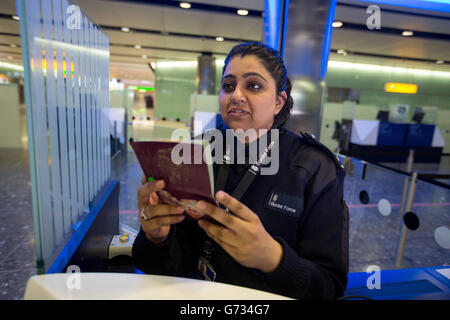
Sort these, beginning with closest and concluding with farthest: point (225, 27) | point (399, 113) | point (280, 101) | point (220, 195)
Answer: point (220, 195) < point (280, 101) < point (225, 27) < point (399, 113)

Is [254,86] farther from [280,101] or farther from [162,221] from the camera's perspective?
[162,221]

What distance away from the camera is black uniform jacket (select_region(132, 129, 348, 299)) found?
976 millimetres

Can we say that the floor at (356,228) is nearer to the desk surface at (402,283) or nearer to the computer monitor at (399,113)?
the desk surface at (402,283)

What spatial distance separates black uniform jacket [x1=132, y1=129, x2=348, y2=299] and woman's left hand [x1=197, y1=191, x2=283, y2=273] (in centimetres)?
13

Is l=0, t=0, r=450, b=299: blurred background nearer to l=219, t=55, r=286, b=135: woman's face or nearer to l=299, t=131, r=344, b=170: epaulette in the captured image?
l=219, t=55, r=286, b=135: woman's face

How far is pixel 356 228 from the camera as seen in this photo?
3775 millimetres

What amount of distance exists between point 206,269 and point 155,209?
17.3 inches

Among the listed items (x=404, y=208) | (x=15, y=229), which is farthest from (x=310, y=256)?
(x=15, y=229)

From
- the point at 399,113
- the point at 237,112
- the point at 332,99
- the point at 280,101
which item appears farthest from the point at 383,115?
the point at 237,112

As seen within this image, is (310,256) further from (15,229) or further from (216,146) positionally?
(15,229)

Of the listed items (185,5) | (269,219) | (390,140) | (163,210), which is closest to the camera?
(163,210)

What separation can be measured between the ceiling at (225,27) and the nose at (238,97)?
4511mm

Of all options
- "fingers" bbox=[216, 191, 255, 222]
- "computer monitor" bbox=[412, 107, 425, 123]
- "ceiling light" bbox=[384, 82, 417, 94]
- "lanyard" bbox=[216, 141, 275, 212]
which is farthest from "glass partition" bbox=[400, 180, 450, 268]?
"ceiling light" bbox=[384, 82, 417, 94]

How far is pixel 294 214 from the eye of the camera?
3.41 ft
